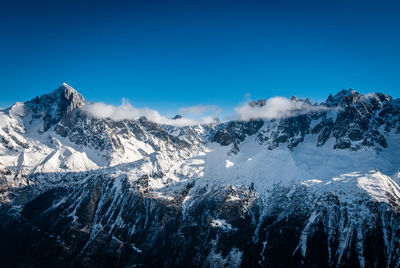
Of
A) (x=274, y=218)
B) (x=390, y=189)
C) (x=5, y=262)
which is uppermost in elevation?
(x=390, y=189)

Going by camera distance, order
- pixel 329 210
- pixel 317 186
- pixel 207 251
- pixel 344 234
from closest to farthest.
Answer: pixel 344 234, pixel 329 210, pixel 207 251, pixel 317 186

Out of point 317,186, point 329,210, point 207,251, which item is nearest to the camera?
point 329,210

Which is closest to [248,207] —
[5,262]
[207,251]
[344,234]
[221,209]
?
[221,209]

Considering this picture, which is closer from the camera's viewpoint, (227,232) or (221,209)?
(227,232)

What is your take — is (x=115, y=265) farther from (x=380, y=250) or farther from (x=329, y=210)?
(x=380, y=250)

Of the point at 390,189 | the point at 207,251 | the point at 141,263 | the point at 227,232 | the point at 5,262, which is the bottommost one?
the point at 5,262

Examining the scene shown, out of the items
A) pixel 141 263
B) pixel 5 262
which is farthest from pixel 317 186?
pixel 5 262

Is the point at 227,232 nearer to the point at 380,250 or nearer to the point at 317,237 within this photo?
the point at 317,237

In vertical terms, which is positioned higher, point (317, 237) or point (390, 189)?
point (390, 189)

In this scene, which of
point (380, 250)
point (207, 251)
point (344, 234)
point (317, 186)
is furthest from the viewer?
point (317, 186)
